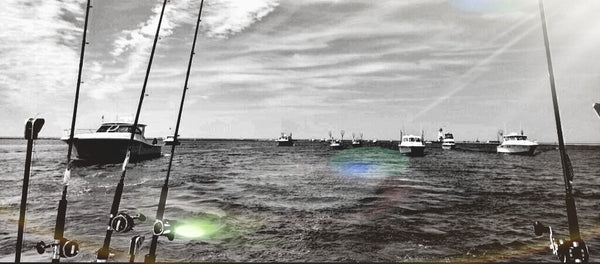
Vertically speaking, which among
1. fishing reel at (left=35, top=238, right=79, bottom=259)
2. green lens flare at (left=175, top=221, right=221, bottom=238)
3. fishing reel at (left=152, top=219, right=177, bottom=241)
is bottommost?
green lens flare at (left=175, top=221, right=221, bottom=238)

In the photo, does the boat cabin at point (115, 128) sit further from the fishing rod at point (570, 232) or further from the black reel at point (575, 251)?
the black reel at point (575, 251)

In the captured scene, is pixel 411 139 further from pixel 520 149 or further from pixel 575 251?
pixel 575 251

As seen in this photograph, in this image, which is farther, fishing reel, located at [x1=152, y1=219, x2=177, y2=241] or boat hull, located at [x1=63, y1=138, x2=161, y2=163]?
boat hull, located at [x1=63, y1=138, x2=161, y2=163]

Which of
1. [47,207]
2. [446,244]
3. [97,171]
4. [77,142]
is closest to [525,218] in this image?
[446,244]

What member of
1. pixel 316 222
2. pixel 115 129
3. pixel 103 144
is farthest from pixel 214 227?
pixel 115 129

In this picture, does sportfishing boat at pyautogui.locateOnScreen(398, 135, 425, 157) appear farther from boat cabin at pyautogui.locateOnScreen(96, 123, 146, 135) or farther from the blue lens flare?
boat cabin at pyautogui.locateOnScreen(96, 123, 146, 135)

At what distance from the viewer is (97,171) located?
34.2m

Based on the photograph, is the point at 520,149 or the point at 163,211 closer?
the point at 163,211

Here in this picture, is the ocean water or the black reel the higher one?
the black reel

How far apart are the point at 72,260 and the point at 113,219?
5.80 metres

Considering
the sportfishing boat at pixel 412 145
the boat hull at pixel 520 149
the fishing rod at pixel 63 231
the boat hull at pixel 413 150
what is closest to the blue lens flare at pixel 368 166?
the boat hull at pixel 413 150

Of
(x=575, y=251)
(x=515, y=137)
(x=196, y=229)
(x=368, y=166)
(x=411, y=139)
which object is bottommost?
(x=196, y=229)

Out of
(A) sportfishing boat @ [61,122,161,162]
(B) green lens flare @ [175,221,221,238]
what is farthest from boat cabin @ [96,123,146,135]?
(B) green lens flare @ [175,221,221,238]

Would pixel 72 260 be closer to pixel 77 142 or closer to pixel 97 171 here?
pixel 97 171
